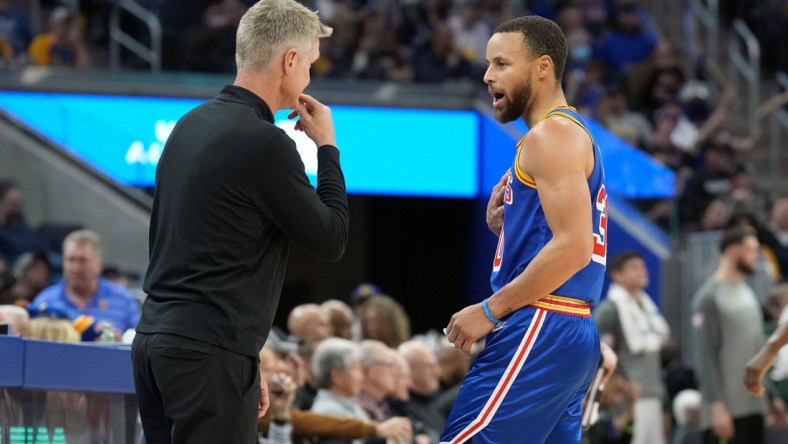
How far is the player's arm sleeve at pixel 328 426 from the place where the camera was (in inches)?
290

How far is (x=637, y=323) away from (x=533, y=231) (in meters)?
5.91

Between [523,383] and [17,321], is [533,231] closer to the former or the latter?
[523,383]

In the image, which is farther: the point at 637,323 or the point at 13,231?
the point at 13,231

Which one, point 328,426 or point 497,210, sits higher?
point 497,210

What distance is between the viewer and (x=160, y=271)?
13.2 feet

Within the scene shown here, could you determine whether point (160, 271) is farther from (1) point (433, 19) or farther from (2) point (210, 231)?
(1) point (433, 19)

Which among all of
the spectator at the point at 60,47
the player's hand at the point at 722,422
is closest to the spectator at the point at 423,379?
the player's hand at the point at 722,422

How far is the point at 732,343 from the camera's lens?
32.8 feet

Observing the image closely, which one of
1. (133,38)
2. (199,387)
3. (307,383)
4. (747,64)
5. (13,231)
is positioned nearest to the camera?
(199,387)

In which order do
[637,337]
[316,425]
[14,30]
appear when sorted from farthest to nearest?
1. [14,30]
2. [637,337]
3. [316,425]

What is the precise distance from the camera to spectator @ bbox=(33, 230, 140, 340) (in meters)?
9.17

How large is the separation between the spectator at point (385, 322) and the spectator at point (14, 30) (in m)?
6.56

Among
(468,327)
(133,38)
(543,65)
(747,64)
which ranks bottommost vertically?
(468,327)

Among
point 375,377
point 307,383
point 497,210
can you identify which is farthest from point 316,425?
point 497,210
